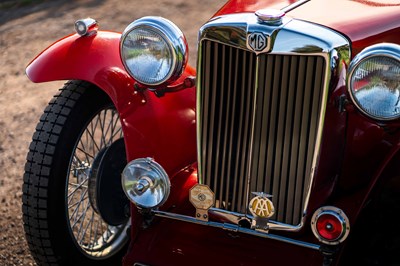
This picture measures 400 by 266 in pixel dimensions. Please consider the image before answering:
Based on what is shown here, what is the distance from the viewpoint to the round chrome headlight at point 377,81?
2072mm

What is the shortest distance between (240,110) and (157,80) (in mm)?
353

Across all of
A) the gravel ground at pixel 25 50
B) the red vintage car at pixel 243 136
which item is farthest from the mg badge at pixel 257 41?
the gravel ground at pixel 25 50

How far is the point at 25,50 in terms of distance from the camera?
5.79 m

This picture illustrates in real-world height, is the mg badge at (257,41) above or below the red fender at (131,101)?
above

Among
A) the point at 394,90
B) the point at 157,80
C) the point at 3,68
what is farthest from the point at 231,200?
the point at 3,68

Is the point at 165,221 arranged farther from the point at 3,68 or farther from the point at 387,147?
the point at 3,68

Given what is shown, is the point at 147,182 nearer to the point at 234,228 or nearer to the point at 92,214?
the point at 234,228

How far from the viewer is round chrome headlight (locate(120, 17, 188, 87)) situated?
2436 mm

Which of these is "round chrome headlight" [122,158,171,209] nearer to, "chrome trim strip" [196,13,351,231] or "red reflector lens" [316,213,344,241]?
"chrome trim strip" [196,13,351,231]

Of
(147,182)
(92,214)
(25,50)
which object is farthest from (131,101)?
(25,50)

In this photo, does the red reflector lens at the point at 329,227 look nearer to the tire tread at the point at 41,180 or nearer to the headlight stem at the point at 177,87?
the headlight stem at the point at 177,87

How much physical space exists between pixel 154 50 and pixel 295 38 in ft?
1.82

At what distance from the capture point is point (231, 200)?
249cm

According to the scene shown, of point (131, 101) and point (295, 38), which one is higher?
point (295, 38)
